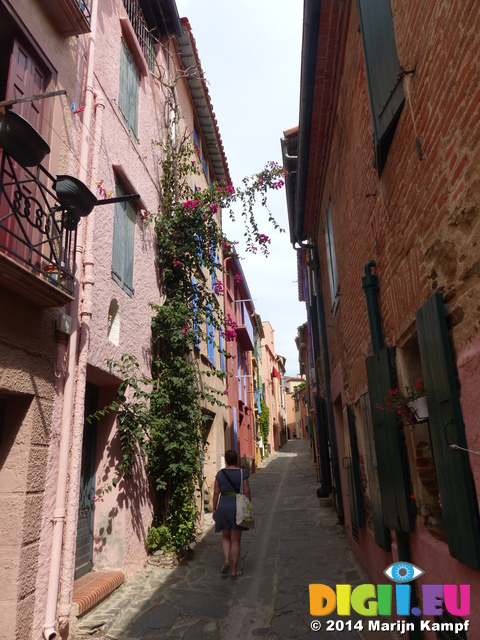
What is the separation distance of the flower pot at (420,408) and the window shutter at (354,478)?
2.99 meters

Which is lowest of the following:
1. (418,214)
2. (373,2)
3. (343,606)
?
(343,606)

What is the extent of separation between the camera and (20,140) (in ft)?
11.3

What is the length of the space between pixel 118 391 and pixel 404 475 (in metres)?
3.40

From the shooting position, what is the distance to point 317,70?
5949 millimetres

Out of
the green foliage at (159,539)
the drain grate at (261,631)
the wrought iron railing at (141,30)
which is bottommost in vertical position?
the drain grate at (261,631)

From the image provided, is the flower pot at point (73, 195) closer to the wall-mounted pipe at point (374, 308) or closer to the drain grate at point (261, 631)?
the wall-mounted pipe at point (374, 308)

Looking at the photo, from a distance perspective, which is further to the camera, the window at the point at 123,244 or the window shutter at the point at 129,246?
the window shutter at the point at 129,246

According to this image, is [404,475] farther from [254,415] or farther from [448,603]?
[254,415]

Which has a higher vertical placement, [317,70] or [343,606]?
[317,70]

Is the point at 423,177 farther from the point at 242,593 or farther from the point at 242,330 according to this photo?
the point at 242,330

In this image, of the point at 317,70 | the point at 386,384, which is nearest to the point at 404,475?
the point at 386,384

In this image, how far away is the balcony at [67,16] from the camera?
4641mm

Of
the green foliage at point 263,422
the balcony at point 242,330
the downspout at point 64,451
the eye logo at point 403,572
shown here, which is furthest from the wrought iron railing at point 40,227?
the green foliage at point 263,422

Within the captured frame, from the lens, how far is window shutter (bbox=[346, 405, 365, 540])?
573cm
